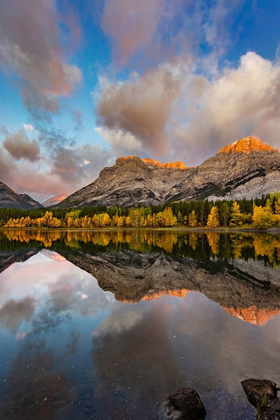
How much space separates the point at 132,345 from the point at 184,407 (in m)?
4.48

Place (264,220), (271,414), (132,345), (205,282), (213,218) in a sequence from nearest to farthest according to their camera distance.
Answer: (271,414) < (132,345) < (205,282) < (264,220) < (213,218)

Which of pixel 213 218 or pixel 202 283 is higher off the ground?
pixel 213 218

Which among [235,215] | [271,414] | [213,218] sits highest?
[235,215]

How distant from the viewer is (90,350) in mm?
10172

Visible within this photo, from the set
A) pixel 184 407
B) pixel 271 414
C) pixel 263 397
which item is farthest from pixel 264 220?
pixel 184 407

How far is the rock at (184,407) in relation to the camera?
6.25m

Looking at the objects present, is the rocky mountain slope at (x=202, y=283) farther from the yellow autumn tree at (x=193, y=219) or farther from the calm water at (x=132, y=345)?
the yellow autumn tree at (x=193, y=219)

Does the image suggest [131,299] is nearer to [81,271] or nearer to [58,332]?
[58,332]

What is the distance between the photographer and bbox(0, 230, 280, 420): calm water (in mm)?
7027

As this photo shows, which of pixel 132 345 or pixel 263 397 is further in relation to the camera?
pixel 132 345

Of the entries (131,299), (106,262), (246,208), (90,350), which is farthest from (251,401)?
(246,208)

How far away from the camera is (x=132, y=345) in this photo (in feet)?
34.2

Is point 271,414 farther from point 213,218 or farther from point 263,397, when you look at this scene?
point 213,218

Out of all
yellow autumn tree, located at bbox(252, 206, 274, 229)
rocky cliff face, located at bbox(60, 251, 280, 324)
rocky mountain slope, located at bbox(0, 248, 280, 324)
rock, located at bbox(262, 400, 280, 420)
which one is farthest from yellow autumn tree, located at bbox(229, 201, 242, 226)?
rock, located at bbox(262, 400, 280, 420)
